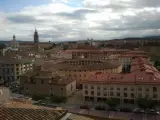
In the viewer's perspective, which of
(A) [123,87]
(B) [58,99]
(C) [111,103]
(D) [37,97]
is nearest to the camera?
(C) [111,103]

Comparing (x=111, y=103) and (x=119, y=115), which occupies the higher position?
(x=111, y=103)

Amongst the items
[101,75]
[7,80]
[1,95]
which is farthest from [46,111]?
[7,80]

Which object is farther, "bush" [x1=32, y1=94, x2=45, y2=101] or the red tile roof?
"bush" [x1=32, y1=94, x2=45, y2=101]

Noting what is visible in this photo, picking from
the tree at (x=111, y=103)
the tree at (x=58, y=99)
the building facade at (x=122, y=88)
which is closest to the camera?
the tree at (x=111, y=103)

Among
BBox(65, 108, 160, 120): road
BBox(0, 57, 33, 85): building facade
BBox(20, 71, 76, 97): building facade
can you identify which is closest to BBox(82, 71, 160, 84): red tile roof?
BBox(20, 71, 76, 97): building facade

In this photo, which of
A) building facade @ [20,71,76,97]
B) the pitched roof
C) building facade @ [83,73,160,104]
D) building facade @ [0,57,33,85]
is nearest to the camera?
the pitched roof

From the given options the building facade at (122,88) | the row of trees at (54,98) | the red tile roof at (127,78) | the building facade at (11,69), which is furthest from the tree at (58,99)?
the building facade at (11,69)

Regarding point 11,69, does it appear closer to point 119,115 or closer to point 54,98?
point 54,98

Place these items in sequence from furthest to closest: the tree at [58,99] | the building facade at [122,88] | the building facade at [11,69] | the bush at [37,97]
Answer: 1. the building facade at [11,69]
2. the bush at [37,97]
3. the tree at [58,99]
4. the building facade at [122,88]

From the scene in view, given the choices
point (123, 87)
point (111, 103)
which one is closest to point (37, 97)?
point (111, 103)

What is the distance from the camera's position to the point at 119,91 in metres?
44.2

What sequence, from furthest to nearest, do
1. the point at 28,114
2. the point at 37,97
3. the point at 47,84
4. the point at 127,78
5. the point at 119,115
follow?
the point at 47,84
the point at 37,97
the point at 127,78
the point at 119,115
the point at 28,114

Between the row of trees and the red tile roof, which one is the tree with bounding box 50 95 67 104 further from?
the red tile roof

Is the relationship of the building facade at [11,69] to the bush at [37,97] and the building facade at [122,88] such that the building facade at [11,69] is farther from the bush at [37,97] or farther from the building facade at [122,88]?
the building facade at [122,88]
